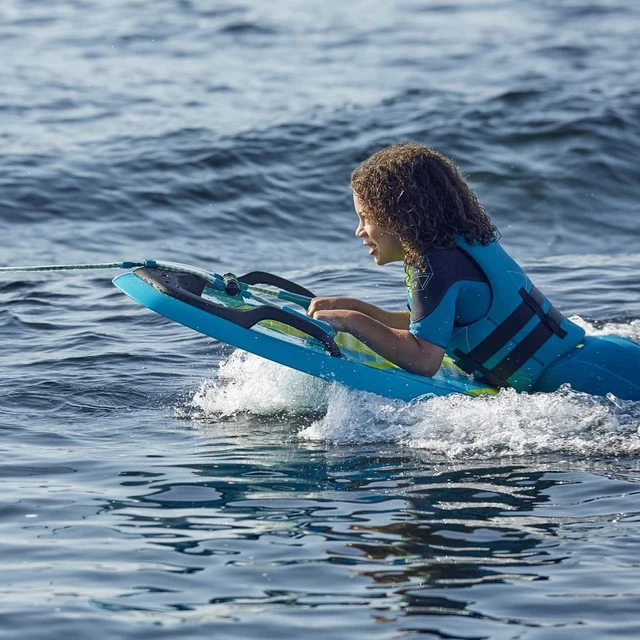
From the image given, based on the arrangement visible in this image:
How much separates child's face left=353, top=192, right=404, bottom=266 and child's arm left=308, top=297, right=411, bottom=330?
1.37ft

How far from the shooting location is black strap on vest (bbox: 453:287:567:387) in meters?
5.87

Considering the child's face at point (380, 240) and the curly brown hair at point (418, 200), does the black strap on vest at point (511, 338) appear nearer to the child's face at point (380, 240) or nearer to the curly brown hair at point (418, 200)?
the curly brown hair at point (418, 200)

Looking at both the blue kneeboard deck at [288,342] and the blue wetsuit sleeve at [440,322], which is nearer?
the blue wetsuit sleeve at [440,322]

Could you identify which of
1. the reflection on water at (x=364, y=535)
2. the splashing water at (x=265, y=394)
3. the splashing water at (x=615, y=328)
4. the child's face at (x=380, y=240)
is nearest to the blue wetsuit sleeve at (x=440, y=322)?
the child's face at (x=380, y=240)

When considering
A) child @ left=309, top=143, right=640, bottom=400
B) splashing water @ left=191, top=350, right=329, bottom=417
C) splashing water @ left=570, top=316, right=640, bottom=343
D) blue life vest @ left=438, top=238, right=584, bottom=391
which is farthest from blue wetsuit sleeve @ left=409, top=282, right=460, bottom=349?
splashing water @ left=570, top=316, right=640, bottom=343

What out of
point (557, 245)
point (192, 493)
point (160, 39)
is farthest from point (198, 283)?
point (160, 39)

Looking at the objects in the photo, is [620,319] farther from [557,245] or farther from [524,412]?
[557,245]

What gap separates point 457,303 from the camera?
5805 mm

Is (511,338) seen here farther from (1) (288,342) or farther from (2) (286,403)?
(2) (286,403)

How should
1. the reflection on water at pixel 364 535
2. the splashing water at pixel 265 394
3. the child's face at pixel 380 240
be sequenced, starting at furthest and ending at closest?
the splashing water at pixel 265 394 < the child's face at pixel 380 240 < the reflection on water at pixel 364 535

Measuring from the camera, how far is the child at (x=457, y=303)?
5.70 metres

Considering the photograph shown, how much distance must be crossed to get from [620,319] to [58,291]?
461 cm

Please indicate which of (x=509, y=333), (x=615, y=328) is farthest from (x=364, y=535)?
(x=615, y=328)

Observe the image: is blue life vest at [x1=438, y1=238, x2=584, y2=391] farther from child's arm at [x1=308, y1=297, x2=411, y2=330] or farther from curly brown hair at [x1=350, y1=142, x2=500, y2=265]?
child's arm at [x1=308, y1=297, x2=411, y2=330]
